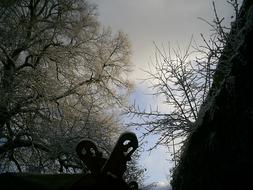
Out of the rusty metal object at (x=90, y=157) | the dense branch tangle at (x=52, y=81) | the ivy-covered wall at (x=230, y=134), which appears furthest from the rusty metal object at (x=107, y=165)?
the dense branch tangle at (x=52, y=81)

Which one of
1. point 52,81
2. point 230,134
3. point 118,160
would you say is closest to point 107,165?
point 118,160

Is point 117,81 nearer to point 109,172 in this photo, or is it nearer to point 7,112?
point 7,112

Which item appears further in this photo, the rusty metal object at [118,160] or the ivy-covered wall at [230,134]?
the ivy-covered wall at [230,134]

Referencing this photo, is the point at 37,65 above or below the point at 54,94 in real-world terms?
above

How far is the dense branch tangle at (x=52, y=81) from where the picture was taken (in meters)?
16.5

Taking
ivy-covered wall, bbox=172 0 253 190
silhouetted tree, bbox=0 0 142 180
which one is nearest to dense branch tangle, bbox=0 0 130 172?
silhouetted tree, bbox=0 0 142 180

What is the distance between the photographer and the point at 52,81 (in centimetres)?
1759

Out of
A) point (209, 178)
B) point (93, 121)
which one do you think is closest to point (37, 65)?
point (93, 121)

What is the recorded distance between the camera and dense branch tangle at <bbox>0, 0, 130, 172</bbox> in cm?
1648

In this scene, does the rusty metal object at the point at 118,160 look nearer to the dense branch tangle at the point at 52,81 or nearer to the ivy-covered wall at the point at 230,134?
the ivy-covered wall at the point at 230,134

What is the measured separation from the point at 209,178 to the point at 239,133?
21.6 inches

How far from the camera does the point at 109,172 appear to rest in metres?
3.16

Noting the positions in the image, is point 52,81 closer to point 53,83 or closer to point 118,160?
point 53,83

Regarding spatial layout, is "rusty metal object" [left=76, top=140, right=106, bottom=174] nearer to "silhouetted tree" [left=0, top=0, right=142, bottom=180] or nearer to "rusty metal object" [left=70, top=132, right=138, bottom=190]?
"rusty metal object" [left=70, top=132, right=138, bottom=190]
